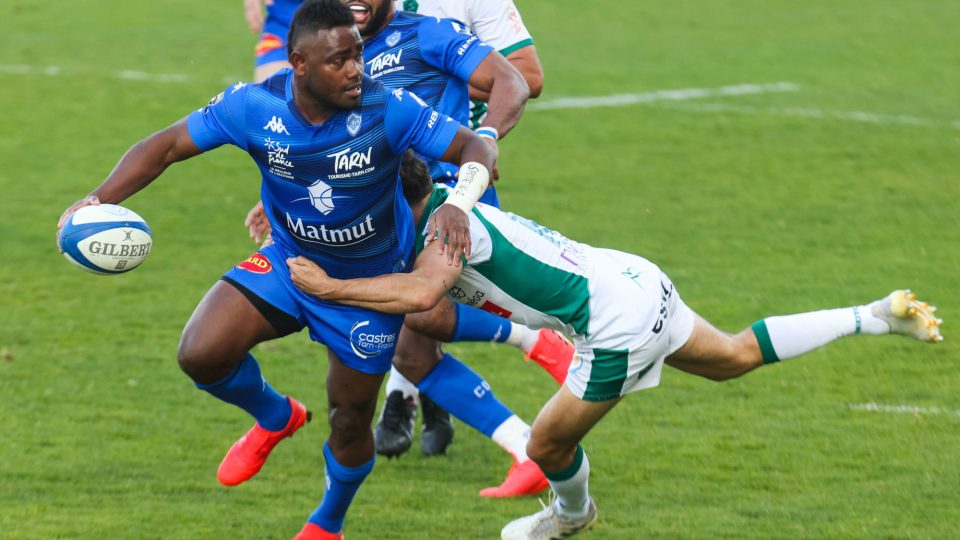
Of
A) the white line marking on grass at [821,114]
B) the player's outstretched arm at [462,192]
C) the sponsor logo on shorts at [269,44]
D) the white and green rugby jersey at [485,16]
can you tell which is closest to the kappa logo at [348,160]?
the player's outstretched arm at [462,192]

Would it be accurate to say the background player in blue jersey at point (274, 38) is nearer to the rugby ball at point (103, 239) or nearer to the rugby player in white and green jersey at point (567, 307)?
the rugby player in white and green jersey at point (567, 307)

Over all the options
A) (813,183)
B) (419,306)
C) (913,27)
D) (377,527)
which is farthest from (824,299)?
(913,27)

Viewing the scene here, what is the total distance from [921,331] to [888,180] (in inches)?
284

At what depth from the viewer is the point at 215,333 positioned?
18.7ft

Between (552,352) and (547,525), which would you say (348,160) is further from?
(552,352)

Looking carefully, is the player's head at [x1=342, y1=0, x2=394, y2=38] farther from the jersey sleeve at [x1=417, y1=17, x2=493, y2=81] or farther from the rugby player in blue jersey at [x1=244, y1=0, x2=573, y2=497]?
the jersey sleeve at [x1=417, y1=17, x2=493, y2=81]

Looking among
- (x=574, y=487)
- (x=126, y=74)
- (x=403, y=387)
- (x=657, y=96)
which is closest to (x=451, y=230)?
(x=574, y=487)

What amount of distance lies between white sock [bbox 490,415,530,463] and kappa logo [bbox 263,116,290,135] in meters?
2.11

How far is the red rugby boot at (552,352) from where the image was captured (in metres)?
7.20

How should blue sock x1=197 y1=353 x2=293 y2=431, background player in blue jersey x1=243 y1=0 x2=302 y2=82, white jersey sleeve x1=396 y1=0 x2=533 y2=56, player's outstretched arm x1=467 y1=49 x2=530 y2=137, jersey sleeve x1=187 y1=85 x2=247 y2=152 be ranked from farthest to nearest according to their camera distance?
background player in blue jersey x1=243 y1=0 x2=302 y2=82 < white jersey sleeve x1=396 y1=0 x2=533 y2=56 < player's outstretched arm x1=467 y1=49 x2=530 y2=137 < blue sock x1=197 y1=353 x2=293 y2=431 < jersey sleeve x1=187 y1=85 x2=247 y2=152

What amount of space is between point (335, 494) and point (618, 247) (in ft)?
17.6

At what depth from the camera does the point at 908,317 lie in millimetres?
6074

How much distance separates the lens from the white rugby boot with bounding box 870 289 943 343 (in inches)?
238

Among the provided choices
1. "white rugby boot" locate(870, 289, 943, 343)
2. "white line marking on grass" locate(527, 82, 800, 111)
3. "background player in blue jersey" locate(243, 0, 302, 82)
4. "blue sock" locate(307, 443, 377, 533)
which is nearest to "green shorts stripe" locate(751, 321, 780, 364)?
"white rugby boot" locate(870, 289, 943, 343)
